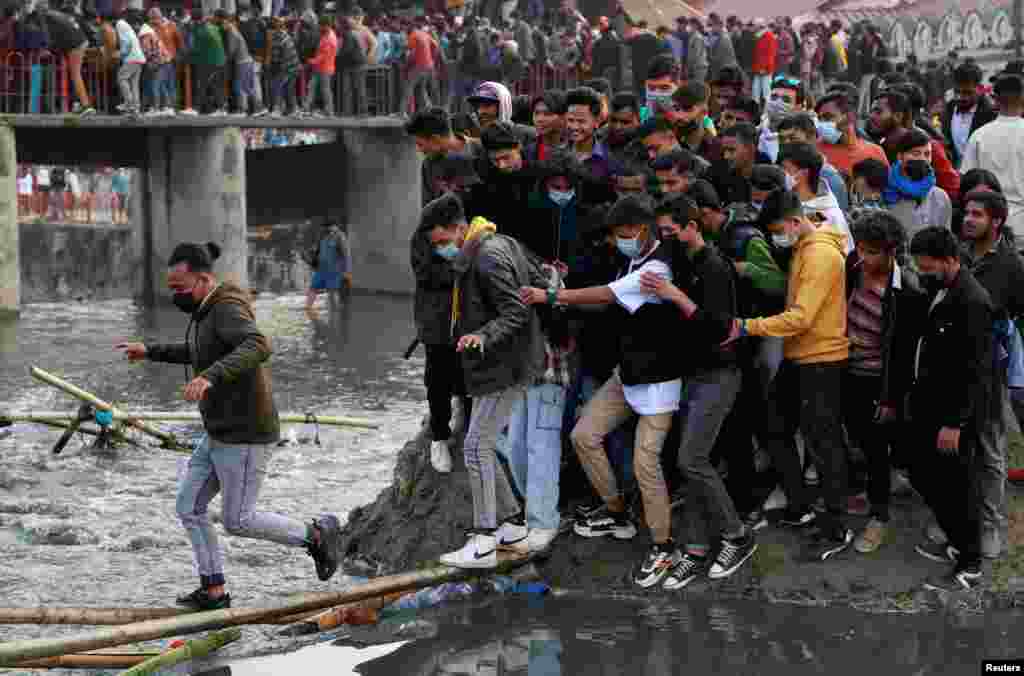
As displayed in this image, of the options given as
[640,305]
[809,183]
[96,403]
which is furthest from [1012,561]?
[96,403]

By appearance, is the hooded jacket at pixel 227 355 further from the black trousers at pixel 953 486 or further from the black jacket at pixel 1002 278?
the black jacket at pixel 1002 278

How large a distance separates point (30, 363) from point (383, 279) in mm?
11795

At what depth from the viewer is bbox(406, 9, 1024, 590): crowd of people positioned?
28.5 feet

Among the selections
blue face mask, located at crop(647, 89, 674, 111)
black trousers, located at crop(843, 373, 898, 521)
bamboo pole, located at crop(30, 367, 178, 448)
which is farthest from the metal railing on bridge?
black trousers, located at crop(843, 373, 898, 521)

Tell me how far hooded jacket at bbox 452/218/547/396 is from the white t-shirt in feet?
1.68

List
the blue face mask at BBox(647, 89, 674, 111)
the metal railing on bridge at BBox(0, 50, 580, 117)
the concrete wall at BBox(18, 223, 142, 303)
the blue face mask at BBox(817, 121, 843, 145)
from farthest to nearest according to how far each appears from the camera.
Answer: the concrete wall at BBox(18, 223, 142, 303) < the metal railing on bridge at BBox(0, 50, 580, 117) < the blue face mask at BBox(647, 89, 674, 111) < the blue face mask at BBox(817, 121, 843, 145)

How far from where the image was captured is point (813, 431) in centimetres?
894

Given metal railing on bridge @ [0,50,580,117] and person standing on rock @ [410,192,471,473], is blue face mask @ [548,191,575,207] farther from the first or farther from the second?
metal railing on bridge @ [0,50,580,117]

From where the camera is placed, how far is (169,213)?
1196 inches

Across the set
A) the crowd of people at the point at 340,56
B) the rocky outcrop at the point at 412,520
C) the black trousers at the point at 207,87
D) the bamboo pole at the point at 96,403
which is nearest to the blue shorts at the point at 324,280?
the crowd of people at the point at 340,56

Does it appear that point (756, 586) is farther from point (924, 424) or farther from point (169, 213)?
point (169, 213)

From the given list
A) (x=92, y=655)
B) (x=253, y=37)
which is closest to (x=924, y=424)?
(x=92, y=655)

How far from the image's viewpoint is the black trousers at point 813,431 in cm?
888

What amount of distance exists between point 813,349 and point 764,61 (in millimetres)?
23441
